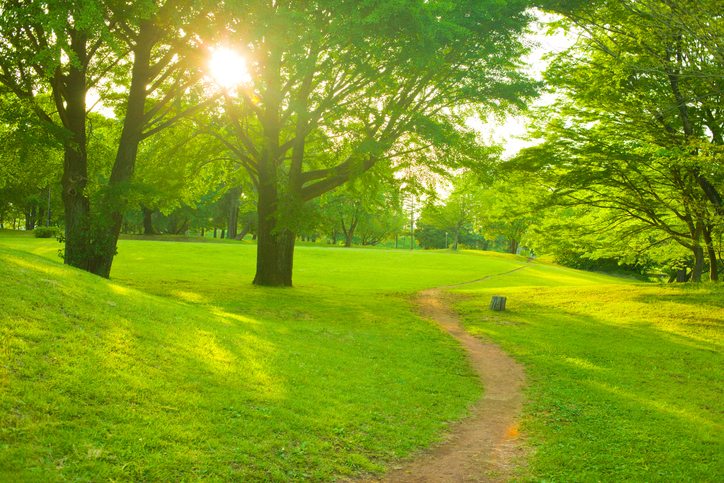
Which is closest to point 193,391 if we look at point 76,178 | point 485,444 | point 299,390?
point 299,390

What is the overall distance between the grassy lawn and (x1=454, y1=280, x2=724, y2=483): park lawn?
0.14 feet

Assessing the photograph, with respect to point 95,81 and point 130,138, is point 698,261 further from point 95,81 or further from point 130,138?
point 95,81

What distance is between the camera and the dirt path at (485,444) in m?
5.35

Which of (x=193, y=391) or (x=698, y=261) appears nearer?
(x=193, y=391)

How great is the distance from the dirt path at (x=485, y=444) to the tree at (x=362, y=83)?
28.6 feet

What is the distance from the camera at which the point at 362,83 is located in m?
17.1

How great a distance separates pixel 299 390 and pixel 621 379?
7.06 m

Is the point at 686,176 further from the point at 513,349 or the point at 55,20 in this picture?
the point at 55,20

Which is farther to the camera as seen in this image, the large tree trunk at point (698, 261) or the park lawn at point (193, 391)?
the large tree trunk at point (698, 261)

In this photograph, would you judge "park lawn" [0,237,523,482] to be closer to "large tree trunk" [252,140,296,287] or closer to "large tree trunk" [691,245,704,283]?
"large tree trunk" [252,140,296,287]

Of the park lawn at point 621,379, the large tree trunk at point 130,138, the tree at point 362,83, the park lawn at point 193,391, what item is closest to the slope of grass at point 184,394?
the park lawn at point 193,391

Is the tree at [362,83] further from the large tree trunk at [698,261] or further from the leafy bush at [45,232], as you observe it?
the leafy bush at [45,232]

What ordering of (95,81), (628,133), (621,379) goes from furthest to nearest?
(95,81)
(628,133)
(621,379)

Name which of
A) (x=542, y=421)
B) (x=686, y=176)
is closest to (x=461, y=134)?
(x=686, y=176)
